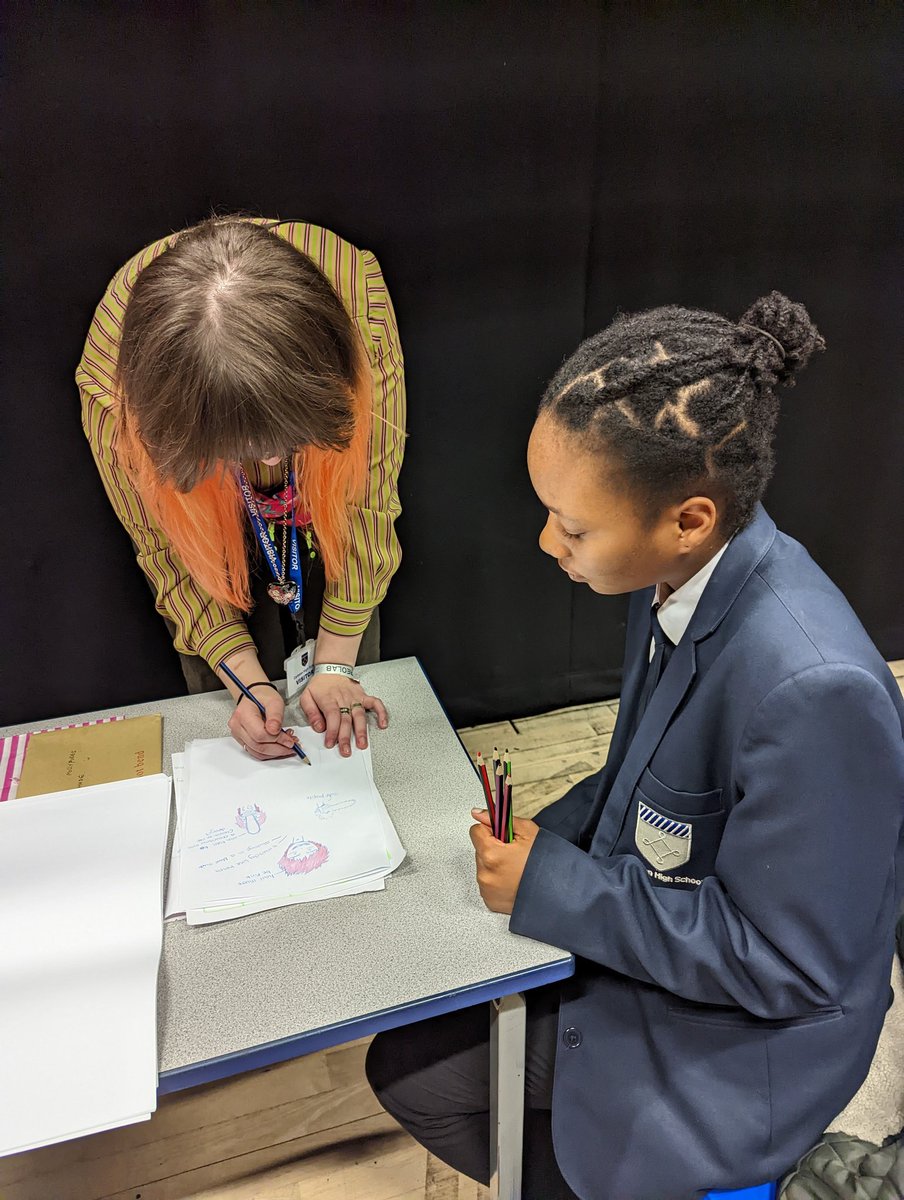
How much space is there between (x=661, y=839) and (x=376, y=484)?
75cm

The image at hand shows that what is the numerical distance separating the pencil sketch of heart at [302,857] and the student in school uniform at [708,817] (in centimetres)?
21

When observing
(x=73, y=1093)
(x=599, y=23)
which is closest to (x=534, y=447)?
(x=73, y=1093)

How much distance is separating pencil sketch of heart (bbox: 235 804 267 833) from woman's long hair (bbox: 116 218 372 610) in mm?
440

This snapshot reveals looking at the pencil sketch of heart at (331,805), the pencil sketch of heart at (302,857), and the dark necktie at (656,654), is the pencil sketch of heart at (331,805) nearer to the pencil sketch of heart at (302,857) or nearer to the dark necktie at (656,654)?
the pencil sketch of heart at (302,857)

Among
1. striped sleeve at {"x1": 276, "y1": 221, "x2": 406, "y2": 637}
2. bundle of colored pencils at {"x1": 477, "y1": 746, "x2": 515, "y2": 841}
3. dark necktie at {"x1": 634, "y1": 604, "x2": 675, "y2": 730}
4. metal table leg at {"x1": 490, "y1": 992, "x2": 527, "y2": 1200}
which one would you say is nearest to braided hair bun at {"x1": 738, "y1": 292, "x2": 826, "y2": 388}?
dark necktie at {"x1": 634, "y1": 604, "x2": 675, "y2": 730}

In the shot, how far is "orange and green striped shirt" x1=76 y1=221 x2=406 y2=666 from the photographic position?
129 cm

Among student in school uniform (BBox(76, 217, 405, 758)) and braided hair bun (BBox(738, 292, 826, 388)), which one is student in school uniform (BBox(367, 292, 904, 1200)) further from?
student in school uniform (BBox(76, 217, 405, 758))

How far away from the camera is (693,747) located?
958 mm

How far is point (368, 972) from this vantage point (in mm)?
957

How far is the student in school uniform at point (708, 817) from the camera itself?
0.83 m

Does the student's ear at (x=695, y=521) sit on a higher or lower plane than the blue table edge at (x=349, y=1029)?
higher

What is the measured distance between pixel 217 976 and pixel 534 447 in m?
0.69

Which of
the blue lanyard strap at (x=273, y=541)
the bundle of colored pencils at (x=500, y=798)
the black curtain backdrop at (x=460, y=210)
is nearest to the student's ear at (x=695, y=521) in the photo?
the bundle of colored pencils at (x=500, y=798)

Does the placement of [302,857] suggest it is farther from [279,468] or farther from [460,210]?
[460,210]
